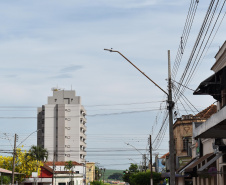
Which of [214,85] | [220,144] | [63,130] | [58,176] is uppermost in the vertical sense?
[63,130]

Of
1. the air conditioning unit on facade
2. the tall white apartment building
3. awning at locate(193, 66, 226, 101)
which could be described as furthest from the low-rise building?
the air conditioning unit on facade

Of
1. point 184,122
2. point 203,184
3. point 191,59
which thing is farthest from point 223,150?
point 184,122

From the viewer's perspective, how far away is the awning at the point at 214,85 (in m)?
26.0

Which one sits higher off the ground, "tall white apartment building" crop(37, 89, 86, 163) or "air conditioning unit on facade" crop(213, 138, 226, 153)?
"tall white apartment building" crop(37, 89, 86, 163)

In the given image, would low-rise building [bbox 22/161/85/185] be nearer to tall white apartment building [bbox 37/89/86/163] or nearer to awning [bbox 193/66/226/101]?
Answer: tall white apartment building [bbox 37/89/86/163]

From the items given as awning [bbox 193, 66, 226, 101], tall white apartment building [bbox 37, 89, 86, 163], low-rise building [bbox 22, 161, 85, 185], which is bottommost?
low-rise building [bbox 22, 161, 85, 185]

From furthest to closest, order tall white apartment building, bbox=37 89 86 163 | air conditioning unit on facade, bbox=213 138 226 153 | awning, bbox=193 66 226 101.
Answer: tall white apartment building, bbox=37 89 86 163 → awning, bbox=193 66 226 101 → air conditioning unit on facade, bbox=213 138 226 153

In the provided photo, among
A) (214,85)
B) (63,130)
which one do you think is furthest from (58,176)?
(214,85)

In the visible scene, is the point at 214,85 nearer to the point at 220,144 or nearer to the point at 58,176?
the point at 220,144

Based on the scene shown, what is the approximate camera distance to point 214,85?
26984 mm

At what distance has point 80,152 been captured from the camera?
172500 mm

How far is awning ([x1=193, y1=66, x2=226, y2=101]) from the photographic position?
2597cm

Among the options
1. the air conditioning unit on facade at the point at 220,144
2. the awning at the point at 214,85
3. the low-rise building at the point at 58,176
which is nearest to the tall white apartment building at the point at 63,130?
the low-rise building at the point at 58,176

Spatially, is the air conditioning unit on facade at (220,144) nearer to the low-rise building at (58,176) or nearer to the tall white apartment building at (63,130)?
the low-rise building at (58,176)
